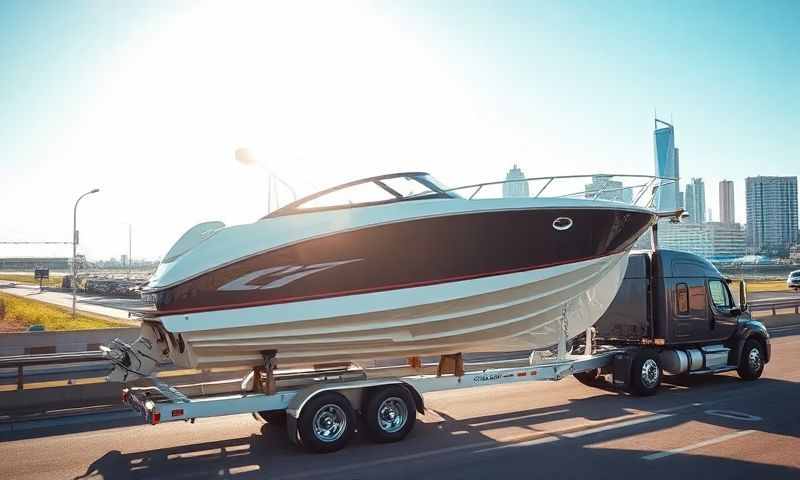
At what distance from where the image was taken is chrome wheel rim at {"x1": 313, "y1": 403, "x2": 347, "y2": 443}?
6.72 m

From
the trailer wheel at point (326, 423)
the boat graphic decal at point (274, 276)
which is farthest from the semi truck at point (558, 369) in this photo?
the boat graphic decal at point (274, 276)

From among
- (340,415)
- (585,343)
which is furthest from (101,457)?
(585,343)

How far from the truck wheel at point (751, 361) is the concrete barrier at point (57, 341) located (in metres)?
12.8

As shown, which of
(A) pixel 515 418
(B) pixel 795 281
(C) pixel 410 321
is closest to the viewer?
(C) pixel 410 321

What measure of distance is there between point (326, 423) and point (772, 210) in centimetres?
18847

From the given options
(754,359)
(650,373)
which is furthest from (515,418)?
(754,359)

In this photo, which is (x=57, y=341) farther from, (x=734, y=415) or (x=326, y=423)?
(x=734, y=415)

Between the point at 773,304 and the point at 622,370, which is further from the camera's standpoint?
the point at 773,304

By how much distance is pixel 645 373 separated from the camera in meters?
9.69

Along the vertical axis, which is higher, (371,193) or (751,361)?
(371,193)

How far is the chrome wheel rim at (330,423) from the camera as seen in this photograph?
22.0ft

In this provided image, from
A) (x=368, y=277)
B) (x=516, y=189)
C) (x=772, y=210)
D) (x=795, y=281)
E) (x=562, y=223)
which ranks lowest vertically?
(x=795, y=281)

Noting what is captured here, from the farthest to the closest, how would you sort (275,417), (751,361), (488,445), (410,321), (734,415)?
1. (751,361)
2. (734,415)
3. (275,417)
4. (410,321)
5. (488,445)

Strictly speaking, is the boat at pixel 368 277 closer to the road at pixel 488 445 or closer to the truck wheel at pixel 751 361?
the road at pixel 488 445
